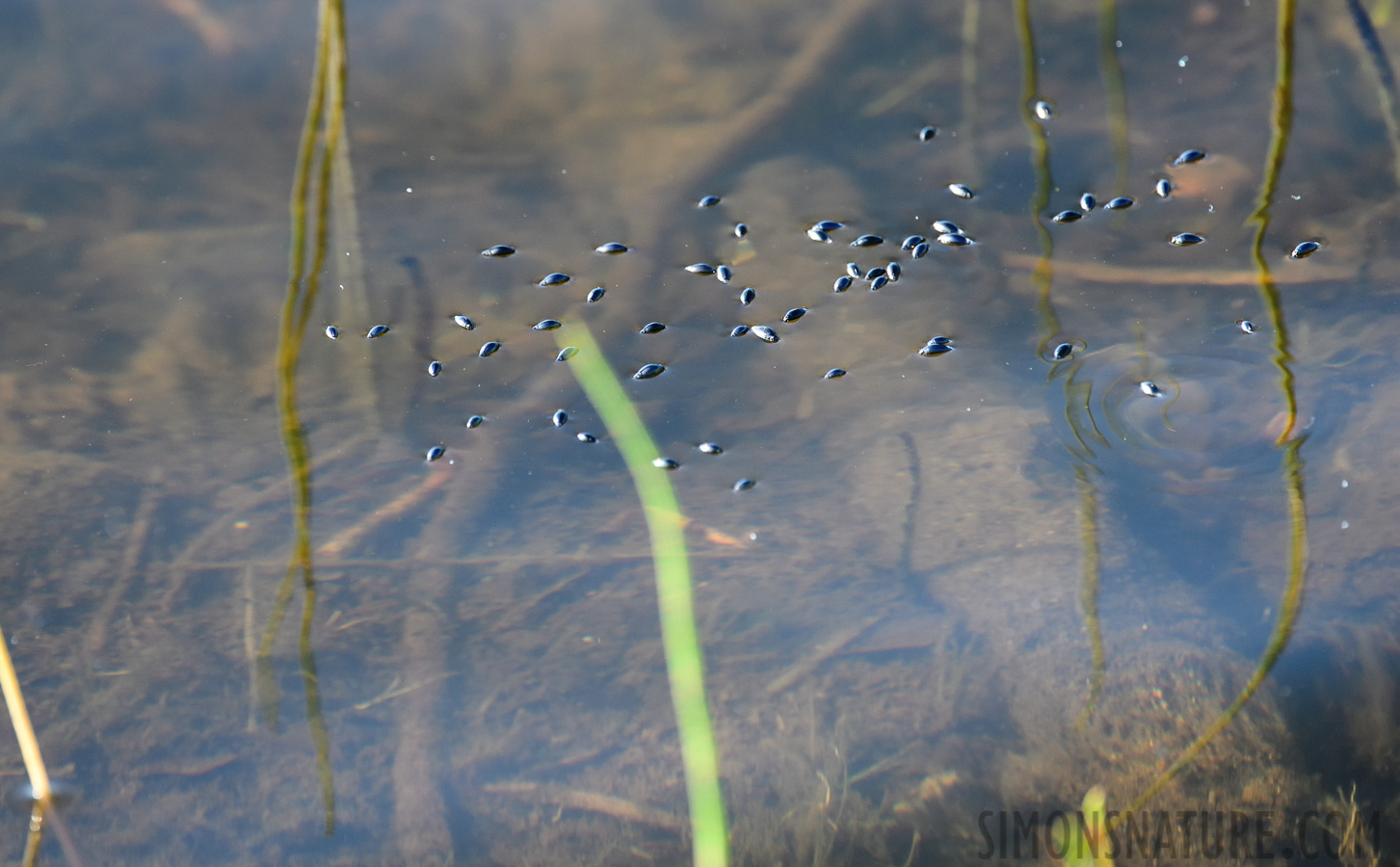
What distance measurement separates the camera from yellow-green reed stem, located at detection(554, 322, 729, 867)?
181 cm

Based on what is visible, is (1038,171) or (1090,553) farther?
(1090,553)

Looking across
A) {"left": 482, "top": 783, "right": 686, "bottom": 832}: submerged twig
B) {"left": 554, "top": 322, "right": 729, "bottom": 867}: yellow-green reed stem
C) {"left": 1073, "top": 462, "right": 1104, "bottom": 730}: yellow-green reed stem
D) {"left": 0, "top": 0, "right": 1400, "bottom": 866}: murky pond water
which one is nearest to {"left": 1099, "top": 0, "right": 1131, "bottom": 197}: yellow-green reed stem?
{"left": 0, "top": 0, "right": 1400, "bottom": 866}: murky pond water

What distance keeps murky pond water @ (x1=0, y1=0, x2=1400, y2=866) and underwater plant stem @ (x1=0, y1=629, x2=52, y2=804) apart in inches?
2.6

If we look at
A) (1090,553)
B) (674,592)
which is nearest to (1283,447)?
(1090,553)

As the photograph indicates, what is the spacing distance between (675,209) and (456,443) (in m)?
0.84

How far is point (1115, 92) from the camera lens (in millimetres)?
1736

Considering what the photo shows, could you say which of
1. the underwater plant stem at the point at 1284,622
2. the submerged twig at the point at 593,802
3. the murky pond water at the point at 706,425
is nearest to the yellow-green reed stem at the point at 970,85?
the murky pond water at the point at 706,425

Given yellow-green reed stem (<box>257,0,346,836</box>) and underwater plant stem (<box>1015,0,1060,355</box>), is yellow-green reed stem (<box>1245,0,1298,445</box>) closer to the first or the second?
underwater plant stem (<box>1015,0,1060,355</box>)

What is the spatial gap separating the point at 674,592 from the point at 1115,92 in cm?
160

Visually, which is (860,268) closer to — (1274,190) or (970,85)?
(970,85)

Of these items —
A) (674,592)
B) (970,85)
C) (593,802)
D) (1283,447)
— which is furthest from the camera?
(674,592)

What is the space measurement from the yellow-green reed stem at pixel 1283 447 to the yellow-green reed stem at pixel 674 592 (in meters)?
0.95

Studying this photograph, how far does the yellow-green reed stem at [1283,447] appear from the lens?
68.0 inches

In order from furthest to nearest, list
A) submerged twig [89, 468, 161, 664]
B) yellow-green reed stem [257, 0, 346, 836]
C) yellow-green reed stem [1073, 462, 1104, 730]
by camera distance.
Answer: submerged twig [89, 468, 161, 664] → yellow-green reed stem [1073, 462, 1104, 730] → yellow-green reed stem [257, 0, 346, 836]
